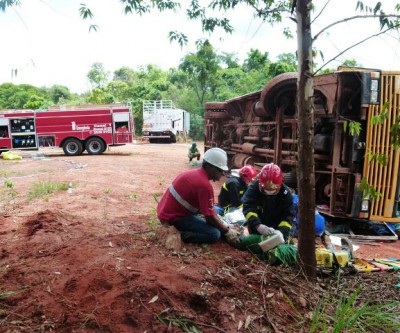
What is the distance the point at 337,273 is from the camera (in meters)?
3.78

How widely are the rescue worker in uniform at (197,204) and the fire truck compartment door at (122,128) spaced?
1515 cm

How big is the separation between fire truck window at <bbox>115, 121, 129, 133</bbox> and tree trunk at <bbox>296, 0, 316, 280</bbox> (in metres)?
16.3

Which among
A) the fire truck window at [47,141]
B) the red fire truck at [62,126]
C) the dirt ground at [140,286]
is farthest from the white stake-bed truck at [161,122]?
the dirt ground at [140,286]

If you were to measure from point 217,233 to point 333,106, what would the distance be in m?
3.03

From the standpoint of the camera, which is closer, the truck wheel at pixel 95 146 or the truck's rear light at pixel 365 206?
the truck's rear light at pixel 365 206

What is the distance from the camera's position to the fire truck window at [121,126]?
18781mm

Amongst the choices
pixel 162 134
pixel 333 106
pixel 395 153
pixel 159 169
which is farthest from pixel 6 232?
pixel 162 134

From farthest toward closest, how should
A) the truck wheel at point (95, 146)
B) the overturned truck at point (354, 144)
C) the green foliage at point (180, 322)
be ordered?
1. the truck wheel at point (95, 146)
2. the overturned truck at point (354, 144)
3. the green foliage at point (180, 322)

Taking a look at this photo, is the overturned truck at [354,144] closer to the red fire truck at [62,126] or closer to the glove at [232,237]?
the glove at [232,237]

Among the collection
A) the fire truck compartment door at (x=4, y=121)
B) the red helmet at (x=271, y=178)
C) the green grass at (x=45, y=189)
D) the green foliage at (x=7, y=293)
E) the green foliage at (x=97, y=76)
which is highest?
the green foliage at (x=97, y=76)

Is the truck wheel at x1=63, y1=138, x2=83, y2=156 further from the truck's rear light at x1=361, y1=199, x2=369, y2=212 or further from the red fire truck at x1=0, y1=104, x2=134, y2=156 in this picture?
the truck's rear light at x1=361, y1=199, x2=369, y2=212

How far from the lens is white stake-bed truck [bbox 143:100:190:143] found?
27594 millimetres

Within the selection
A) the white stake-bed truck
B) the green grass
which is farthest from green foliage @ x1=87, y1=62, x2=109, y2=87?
the green grass

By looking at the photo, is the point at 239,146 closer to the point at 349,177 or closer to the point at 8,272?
the point at 349,177
